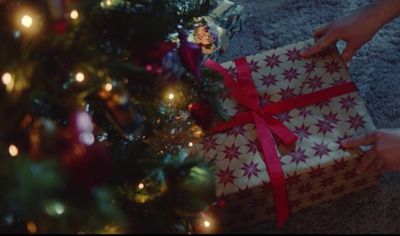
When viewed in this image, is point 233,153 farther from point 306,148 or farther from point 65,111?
point 65,111

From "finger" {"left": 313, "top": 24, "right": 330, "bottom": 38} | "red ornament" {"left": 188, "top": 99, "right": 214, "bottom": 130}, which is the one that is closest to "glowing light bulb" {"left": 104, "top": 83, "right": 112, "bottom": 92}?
"red ornament" {"left": 188, "top": 99, "right": 214, "bottom": 130}

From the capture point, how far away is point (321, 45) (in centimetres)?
109

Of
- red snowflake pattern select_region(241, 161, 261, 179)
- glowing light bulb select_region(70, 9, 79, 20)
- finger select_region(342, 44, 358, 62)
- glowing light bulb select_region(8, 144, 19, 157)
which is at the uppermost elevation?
glowing light bulb select_region(70, 9, 79, 20)

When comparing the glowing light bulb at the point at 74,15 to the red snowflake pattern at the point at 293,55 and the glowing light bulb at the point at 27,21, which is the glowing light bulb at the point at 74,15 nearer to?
the glowing light bulb at the point at 27,21

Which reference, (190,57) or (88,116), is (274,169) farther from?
(88,116)

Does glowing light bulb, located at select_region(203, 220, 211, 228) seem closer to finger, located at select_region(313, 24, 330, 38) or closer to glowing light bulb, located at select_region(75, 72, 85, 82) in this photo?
glowing light bulb, located at select_region(75, 72, 85, 82)

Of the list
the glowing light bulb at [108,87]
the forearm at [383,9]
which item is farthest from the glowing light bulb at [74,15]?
the forearm at [383,9]

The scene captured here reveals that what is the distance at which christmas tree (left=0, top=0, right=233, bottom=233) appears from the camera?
60 cm

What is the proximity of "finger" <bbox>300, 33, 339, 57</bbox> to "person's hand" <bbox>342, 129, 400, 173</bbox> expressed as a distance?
23cm

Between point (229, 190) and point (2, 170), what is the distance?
1.65ft

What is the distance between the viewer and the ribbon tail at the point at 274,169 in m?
0.98

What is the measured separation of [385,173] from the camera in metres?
1.21

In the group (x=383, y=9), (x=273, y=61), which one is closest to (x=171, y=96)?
(x=273, y=61)

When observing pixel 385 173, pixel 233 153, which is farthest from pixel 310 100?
pixel 385 173
